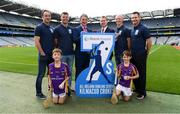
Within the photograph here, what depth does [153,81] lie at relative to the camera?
855cm

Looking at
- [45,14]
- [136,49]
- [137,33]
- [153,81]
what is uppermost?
[45,14]

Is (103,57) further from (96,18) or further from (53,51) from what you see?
(96,18)

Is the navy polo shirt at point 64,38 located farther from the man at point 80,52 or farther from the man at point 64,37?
the man at point 80,52

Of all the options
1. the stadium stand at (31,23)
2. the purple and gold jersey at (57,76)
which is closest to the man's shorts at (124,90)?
the purple and gold jersey at (57,76)

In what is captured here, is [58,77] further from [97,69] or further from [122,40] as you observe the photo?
[122,40]

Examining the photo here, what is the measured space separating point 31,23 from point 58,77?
67333 mm

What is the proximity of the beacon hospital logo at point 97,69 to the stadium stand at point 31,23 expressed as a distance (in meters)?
47.4

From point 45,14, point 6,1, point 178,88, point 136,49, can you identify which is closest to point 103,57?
point 136,49

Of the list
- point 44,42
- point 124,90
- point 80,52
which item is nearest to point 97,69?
point 80,52

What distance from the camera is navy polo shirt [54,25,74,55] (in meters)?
6.18

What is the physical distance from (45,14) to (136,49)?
2.30 m

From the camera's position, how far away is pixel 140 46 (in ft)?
20.5

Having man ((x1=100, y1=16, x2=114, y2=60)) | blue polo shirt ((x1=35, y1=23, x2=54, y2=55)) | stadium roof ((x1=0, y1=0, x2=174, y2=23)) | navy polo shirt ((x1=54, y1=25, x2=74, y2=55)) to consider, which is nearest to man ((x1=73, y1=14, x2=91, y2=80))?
navy polo shirt ((x1=54, y1=25, x2=74, y2=55))

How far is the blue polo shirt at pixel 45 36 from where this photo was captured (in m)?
Result: 5.94
